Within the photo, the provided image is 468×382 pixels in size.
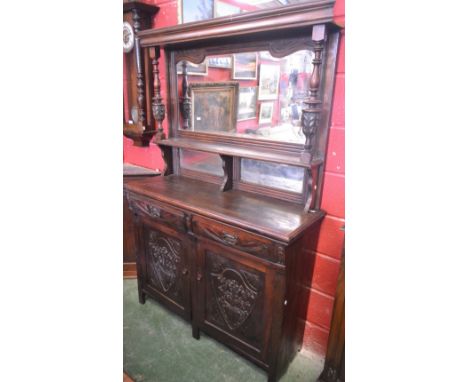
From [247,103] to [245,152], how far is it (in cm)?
28

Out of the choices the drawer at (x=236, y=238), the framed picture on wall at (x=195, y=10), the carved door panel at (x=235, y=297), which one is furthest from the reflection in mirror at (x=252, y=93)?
the carved door panel at (x=235, y=297)

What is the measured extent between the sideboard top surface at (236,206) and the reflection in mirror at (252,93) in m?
0.34

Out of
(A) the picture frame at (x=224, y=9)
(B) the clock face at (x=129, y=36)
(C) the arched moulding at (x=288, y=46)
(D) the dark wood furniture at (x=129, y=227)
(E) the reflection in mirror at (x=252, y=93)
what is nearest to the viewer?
(C) the arched moulding at (x=288, y=46)

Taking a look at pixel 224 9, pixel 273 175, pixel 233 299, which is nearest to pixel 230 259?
pixel 233 299

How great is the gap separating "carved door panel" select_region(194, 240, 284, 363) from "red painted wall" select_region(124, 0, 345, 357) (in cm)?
29

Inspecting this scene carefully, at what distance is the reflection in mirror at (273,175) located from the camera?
148cm

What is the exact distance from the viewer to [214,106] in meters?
1.69

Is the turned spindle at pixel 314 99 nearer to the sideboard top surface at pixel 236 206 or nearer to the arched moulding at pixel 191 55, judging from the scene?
the sideboard top surface at pixel 236 206

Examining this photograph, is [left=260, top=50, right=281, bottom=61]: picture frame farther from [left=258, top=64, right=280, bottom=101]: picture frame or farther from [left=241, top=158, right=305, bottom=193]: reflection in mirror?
[left=241, top=158, right=305, bottom=193]: reflection in mirror

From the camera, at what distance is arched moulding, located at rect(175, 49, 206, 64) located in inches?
64.1

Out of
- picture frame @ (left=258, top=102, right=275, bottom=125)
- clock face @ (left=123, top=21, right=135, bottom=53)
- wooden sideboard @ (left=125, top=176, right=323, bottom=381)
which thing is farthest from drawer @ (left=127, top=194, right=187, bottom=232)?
clock face @ (left=123, top=21, right=135, bottom=53)

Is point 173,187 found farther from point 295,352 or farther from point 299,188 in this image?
point 295,352
